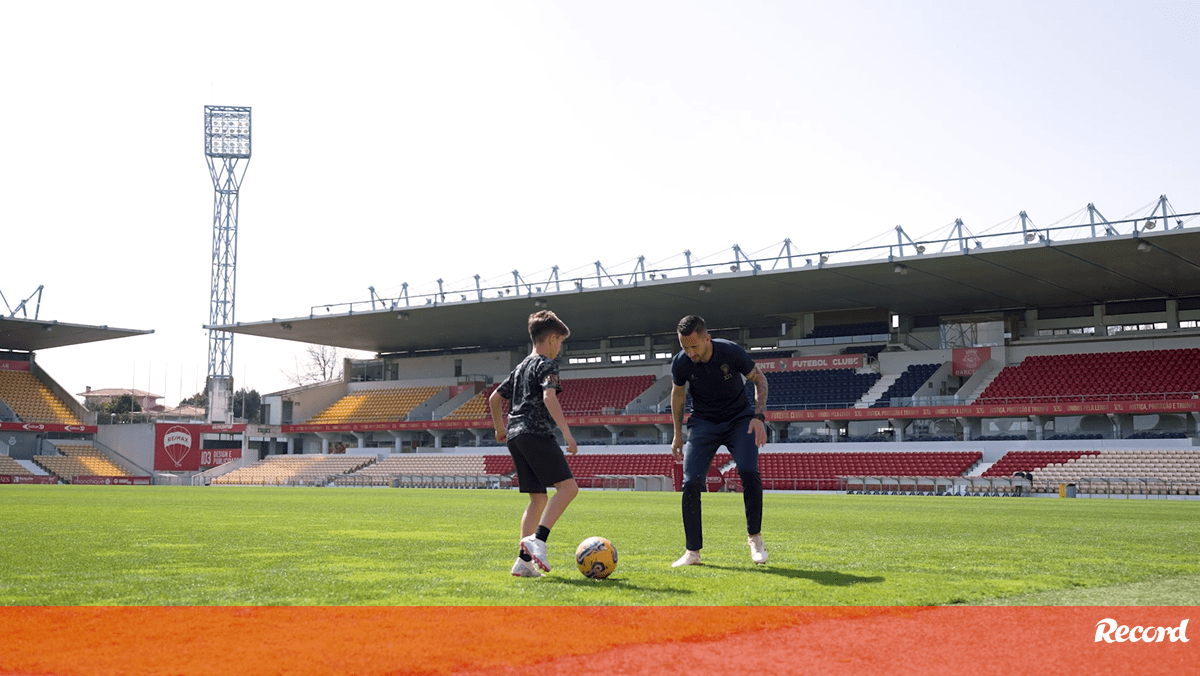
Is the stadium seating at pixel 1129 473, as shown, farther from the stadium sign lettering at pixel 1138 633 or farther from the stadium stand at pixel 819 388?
the stadium sign lettering at pixel 1138 633

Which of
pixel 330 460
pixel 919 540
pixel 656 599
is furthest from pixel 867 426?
pixel 656 599

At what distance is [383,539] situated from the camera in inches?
386

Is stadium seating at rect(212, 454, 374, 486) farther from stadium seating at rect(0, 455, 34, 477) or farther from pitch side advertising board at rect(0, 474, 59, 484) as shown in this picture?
stadium seating at rect(0, 455, 34, 477)

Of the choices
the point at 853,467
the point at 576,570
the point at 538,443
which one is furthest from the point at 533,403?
the point at 853,467

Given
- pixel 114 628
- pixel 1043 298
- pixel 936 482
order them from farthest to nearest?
pixel 1043 298
pixel 936 482
pixel 114 628

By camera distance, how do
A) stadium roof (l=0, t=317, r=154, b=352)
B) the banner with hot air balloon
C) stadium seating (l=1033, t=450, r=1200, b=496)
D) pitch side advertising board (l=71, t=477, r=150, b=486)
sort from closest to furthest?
stadium seating (l=1033, t=450, r=1200, b=496), pitch side advertising board (l=71, t=477, r=150, b=486), stadium roof (l=0, t=317, r=154, b=352), the banner with hot air balloon

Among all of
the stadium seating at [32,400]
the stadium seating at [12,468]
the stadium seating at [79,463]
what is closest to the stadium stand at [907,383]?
the stadium seating at [79,463]

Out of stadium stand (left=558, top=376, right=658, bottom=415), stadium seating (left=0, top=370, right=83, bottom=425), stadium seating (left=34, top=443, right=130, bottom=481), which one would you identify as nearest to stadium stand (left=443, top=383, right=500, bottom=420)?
stadium stand (left=558, top=376, right=658, bottom=415)

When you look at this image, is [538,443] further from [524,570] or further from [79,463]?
[79,463]

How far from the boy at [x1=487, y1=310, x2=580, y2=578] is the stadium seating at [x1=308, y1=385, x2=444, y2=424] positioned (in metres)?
51.5

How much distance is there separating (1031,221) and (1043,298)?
10.4 metres

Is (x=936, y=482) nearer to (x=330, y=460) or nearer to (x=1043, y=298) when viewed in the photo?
(x=1043, y=298)

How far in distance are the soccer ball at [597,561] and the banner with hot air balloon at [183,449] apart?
54.0 metres

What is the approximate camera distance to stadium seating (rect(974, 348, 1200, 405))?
37.9 metres
